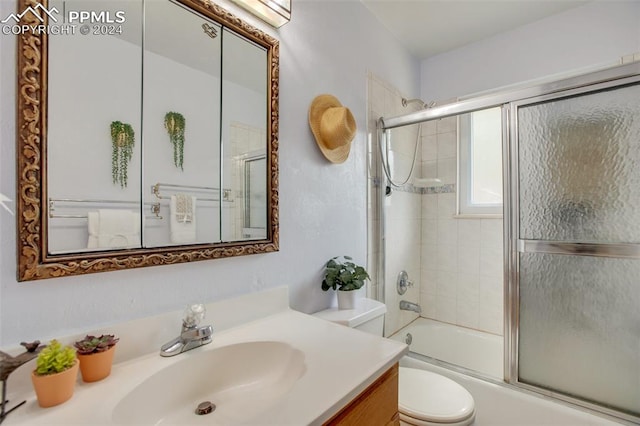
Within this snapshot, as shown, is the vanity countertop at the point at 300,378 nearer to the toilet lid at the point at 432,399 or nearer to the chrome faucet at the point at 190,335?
the chrome faucet at the point at 190,335

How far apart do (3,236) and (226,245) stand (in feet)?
1.77

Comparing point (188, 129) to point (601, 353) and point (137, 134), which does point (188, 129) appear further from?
point (601, 353)

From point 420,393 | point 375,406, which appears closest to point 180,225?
point 375,406

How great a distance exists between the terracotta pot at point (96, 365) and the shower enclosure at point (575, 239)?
5.44ft

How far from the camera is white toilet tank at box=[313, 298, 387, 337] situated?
4.33ft

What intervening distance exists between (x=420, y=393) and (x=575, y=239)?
38.1 inches

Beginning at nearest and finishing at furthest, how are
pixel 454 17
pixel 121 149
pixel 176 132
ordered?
pixel 121 149 < pixel 176 132 < pixel 454 17

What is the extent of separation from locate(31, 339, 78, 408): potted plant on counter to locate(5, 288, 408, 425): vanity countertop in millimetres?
19

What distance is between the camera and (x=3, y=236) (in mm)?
648

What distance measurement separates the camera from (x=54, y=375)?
595 mm

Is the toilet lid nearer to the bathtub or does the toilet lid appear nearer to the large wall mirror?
the bathtub

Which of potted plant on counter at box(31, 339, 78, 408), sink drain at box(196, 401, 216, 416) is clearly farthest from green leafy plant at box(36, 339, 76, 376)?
sink drain at box(196, 401, 216, 416)

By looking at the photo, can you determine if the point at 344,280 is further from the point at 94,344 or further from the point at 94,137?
the point at 94,137

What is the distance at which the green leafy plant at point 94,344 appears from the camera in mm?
690
